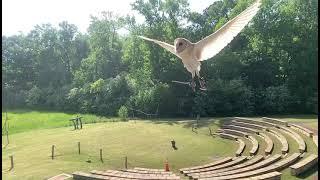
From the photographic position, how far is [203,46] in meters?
7.74

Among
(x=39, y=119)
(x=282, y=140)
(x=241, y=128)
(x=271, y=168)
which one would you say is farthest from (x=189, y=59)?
(x=39, y=119)

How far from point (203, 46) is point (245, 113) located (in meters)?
31.1

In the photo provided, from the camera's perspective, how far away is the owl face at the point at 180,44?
24.2 feet

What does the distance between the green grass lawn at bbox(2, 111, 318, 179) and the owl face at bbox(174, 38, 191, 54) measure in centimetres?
1141

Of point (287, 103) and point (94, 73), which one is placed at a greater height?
point (94, 73)

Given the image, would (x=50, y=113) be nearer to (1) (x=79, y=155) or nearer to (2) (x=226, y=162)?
(1) (x=79, y=155)

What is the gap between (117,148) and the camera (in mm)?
24438

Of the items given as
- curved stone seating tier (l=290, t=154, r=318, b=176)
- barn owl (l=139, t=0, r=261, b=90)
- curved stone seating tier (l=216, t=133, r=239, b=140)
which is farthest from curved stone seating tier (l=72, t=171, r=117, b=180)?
curved stone seating tier (l=216, t=133, r=239, b=140)

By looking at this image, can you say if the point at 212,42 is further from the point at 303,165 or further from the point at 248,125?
the point at 248,125

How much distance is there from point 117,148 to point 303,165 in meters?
11.1

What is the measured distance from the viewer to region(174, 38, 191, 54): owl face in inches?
290

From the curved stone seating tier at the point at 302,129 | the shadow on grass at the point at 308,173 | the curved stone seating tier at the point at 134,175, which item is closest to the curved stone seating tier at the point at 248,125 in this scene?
the curved stone seating tier at the point at 302,129

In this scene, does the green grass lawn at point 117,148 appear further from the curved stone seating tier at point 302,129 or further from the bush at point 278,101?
the bush at point 278,101

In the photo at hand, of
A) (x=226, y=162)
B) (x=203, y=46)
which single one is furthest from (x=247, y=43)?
(x=203, y=46)
